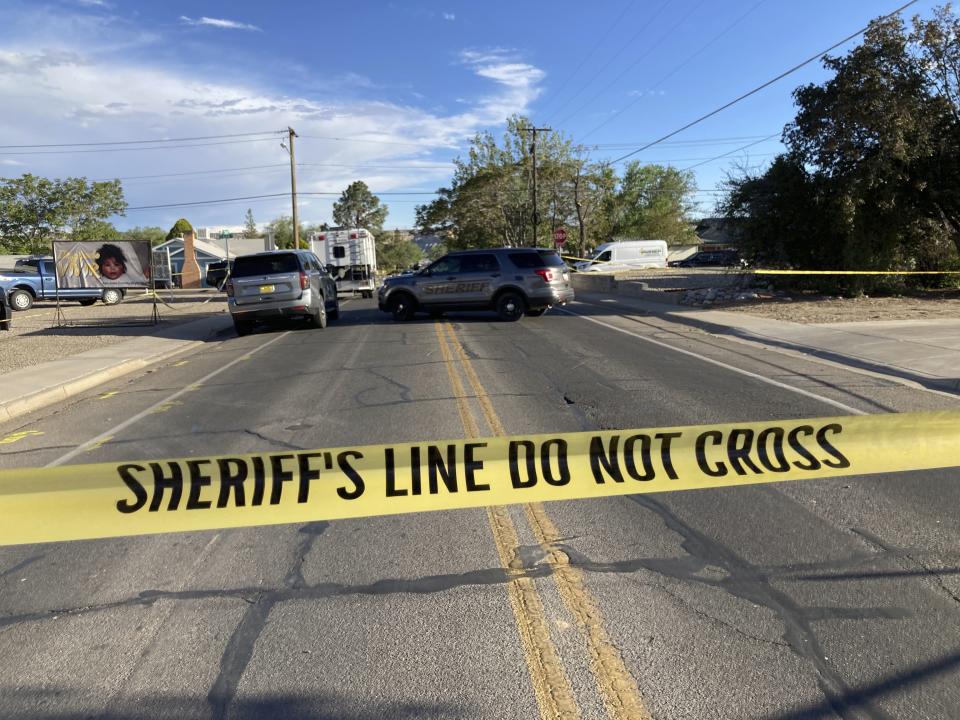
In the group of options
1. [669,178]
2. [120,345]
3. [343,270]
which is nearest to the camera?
[120,345]

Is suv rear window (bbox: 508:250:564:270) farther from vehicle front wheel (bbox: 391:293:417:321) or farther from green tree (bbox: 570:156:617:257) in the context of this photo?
green tree (bbox: 570:156:617:257)

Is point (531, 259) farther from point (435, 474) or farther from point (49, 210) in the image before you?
point (49, 210)

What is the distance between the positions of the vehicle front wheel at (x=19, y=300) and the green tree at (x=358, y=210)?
89.2 metres

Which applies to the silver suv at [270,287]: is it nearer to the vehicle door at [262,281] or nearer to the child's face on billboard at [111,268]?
the vehicle door at [262,281]

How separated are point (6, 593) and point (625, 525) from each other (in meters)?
3.35

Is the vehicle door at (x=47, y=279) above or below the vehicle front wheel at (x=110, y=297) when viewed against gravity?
above

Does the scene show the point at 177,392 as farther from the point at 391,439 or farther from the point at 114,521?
the point at 114,521

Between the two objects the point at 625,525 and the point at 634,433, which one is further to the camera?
the point at 625,525

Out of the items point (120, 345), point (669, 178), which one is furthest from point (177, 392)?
point (669, 178)

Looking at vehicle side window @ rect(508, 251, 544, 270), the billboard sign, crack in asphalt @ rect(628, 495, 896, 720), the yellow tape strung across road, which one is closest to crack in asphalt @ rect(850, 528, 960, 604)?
crack in asphalt @ rect(628, 495, 896, 720)

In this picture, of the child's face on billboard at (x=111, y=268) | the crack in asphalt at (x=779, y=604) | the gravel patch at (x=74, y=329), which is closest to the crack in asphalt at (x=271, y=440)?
the crack in asphalt at (x=779, y=604)

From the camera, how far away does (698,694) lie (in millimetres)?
→ 2748

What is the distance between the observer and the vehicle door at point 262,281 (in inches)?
631

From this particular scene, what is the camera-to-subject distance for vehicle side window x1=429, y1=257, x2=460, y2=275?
17844 millimetres
